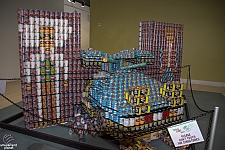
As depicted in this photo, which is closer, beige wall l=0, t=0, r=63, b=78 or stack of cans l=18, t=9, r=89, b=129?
stack of cans l=18, t=9, r=89, b=129

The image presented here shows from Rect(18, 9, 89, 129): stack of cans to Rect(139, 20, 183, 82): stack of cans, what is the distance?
2764mm

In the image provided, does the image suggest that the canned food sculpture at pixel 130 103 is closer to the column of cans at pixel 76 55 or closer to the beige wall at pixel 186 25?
the column of cans at pixel 76 55

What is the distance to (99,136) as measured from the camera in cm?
424

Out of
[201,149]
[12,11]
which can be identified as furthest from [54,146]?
[12,11]

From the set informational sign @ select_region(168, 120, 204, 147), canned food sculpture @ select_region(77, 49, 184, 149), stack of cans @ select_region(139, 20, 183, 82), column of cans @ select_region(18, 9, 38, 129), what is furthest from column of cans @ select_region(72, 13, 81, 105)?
informational sign @ select_region(168, 120, 204, 147)

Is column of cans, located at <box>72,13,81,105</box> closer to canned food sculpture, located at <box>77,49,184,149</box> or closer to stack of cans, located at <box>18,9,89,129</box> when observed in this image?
stack of cans, located at <box>18,9,89,129</box>

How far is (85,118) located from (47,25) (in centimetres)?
215

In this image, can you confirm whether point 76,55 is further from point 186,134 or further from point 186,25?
point 186,25

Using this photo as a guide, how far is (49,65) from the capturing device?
4359 mm

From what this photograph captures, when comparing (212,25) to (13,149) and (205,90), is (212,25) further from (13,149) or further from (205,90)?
(13,149)

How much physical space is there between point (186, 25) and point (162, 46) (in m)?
4.07

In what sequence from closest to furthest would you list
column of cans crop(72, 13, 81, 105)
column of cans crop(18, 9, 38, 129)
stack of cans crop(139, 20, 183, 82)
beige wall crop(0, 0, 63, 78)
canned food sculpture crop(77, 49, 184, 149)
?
1. canned food sculpture crop(77, 49, 184, 149)
2. column of cans crop(18, 9, 38, 129)
3. column of cans crop(72, 13, 81, 105)
4. stack of cans crop(139, 20, 183, 82)
5. beige wall crop(0, 0, 63, 78)

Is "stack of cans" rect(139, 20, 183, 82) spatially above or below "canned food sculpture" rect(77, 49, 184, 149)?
above

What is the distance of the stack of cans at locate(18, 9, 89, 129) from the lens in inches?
163
